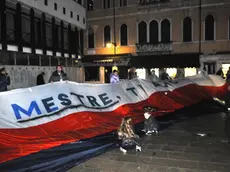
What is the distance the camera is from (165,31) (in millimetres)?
23906

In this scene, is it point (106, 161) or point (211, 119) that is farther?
point (211, 119)

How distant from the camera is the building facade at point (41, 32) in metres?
18.6

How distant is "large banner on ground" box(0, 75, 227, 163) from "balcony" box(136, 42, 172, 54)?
14.4 meters

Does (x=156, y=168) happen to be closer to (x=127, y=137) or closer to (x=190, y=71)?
(x=127, y=137)

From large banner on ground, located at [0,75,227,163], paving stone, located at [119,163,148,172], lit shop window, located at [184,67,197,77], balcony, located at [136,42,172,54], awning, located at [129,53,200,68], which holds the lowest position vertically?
paving stone, located at [119,163,148,172]

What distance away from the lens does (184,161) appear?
4852 mm

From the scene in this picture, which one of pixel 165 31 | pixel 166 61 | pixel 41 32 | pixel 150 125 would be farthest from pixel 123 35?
pixel 150 125

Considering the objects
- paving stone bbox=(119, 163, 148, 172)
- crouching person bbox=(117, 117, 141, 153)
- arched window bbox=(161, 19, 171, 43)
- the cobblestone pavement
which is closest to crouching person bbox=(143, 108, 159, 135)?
the cobblestone pavement

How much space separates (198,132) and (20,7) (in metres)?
17.2

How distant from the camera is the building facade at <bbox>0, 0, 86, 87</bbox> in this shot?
18.6 metres

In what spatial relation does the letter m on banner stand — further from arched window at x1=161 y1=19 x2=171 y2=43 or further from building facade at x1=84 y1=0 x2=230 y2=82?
arched window at x1=161 y1=19 x2=171 y2=43

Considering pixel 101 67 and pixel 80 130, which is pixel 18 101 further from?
pixel 101 67

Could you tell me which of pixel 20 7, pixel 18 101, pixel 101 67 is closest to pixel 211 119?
pixel 18 101

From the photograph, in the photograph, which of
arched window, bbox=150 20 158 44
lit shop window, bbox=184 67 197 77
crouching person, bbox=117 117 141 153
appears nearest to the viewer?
crouching person, bbox=117 117 141 153
